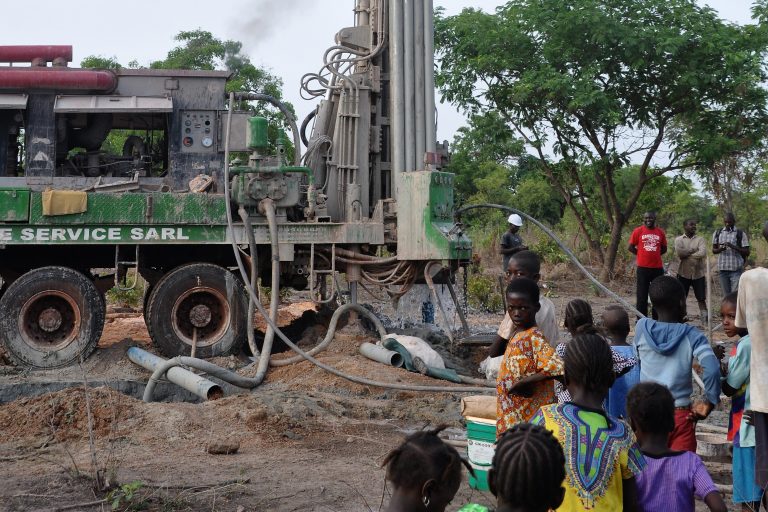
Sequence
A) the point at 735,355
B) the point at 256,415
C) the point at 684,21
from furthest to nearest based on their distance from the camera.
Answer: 1. the point at 684,21
2. the point at 256,415
3. the point at 735,355

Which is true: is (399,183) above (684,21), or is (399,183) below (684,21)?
below

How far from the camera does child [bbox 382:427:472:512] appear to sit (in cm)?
330

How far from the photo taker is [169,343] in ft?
37.6

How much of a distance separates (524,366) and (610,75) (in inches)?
580

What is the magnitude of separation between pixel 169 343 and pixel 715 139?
10723 mm

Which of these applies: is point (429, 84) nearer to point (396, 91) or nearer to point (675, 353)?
point (396, 91)

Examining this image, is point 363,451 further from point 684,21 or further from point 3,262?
point 684,21

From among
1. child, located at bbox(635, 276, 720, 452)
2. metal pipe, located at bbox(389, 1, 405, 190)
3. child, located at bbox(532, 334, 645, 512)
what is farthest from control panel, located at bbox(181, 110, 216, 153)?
child, located at bbox(532, 334, 645, 512)

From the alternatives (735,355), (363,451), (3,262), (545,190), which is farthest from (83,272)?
(545,190)

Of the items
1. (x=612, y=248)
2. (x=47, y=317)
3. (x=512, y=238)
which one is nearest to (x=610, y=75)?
(x=612, y=248)

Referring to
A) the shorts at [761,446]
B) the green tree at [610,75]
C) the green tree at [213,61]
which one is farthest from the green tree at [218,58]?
the shorts at [761,446]

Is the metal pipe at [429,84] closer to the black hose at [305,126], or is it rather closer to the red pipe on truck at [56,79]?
the black hose at [305,126]

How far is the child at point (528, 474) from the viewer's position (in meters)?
3.19

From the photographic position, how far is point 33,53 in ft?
39.5
